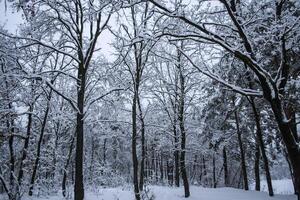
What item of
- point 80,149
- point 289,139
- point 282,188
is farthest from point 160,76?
point 282,188

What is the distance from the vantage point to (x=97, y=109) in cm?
1502

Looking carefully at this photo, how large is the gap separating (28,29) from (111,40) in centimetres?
556

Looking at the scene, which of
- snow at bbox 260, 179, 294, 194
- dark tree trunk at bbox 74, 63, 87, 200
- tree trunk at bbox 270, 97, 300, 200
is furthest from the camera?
snow at bbox 260, 179, 294, 194

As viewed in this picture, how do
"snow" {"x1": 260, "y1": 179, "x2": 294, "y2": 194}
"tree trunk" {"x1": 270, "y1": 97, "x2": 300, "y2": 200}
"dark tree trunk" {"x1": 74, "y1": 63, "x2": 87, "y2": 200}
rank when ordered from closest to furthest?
"tree trunk" {"x1": 270, "y1": 97, "x2": 300, "y2": 200}, "dark tree trunk" {"x1": 74, "y1": 63, "x2": 87, "y2": 200}, "snow" {"x1": 260, "y1": 179, "x2": 294, "y2": 194}

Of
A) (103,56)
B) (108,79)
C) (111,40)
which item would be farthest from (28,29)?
(103,56)

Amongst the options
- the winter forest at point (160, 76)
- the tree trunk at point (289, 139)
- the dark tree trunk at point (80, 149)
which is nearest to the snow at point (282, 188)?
the winter forest at point (160, 76)

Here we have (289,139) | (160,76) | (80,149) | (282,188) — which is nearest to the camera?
(289,139)

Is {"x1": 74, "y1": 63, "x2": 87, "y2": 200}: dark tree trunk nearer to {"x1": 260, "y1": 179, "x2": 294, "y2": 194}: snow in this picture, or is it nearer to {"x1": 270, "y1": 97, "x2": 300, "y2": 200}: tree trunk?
{"x1": 270, "y1": 97, "x2": 300, "y2": 200}: tree trunk

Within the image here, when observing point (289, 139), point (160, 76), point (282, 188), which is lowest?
point (282, 188)

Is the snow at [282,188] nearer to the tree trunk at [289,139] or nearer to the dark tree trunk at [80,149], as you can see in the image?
the dark tree trunk at [80,149]

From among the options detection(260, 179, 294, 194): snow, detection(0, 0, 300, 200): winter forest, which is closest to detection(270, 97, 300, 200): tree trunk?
detection(0, 0, 300, 200): winter forest

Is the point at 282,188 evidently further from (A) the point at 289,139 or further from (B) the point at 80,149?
(A) the point at 289,139

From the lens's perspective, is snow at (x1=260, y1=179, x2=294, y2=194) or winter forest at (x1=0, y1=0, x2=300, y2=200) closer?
winter forest at (x1=0, y1=0, x2=300, y2=200)

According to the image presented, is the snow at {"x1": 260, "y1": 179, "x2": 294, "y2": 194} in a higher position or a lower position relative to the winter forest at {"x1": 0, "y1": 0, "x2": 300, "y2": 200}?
lower
